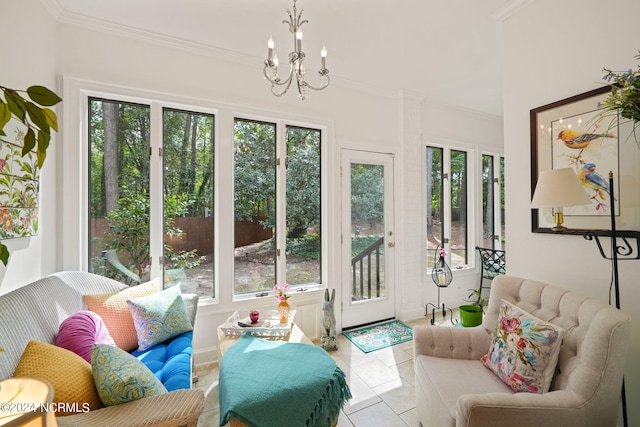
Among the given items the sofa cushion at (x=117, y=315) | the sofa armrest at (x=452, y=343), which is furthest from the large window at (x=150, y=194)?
the sofa armrest at (x=452, y=343)

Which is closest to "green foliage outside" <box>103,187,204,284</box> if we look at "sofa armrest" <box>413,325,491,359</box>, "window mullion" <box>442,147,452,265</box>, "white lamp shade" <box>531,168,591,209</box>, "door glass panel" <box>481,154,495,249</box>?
"sofa armrest" <box>413,325,491,359</box>

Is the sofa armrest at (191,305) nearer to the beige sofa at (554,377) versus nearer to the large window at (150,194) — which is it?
the large window at (150,194)

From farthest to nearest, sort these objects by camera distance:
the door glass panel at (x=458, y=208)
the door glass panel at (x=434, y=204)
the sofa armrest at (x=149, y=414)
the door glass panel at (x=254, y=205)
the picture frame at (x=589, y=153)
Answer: the door glass panel at (x=458, y=208), the door glass panel at (x=434, y=204), the door glass panel at (x=254, y=205), the picture frame at (x=589, y=153), the sofa armrest at (x=149, y=414)

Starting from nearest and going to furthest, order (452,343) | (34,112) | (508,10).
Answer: (34,112) < (452,343) < (508,10)

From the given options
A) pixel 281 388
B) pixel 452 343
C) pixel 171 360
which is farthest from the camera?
pixel 452 343

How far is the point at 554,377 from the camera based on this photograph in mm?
1455

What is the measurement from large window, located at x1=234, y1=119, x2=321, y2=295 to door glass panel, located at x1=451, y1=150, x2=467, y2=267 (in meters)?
2.09

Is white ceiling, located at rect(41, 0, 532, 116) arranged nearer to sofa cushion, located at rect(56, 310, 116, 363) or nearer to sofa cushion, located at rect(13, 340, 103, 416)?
sofa cushion, located at rect(56, 310, 116, 363)

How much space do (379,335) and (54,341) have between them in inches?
107

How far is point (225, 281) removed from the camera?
2.68 meters

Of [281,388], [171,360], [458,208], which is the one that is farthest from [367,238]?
[171,360]

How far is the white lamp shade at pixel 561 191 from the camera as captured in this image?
1473 millimetres

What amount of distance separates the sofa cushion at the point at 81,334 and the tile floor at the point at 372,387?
867 millimetres

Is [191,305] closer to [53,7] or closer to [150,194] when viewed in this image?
[150,194]
